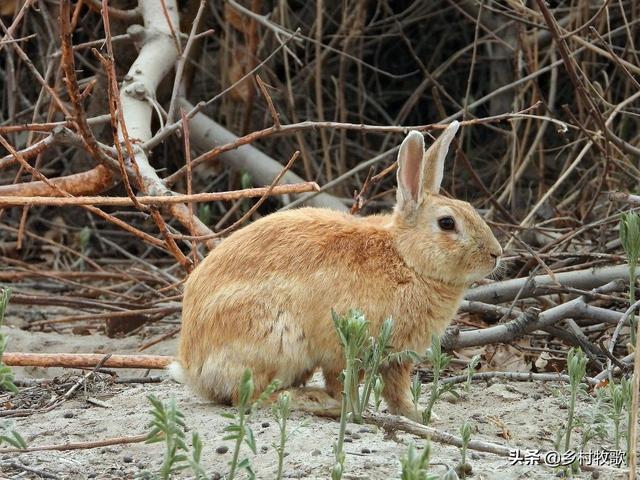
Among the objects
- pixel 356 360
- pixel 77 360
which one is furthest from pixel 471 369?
pixel 77 360

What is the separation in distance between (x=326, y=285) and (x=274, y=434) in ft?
2.17

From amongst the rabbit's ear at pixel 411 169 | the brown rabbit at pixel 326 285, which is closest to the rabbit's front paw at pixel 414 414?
the brown rabbit at pixel 326 285

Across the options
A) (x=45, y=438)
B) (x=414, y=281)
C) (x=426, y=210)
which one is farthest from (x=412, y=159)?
(x=45, y=438)

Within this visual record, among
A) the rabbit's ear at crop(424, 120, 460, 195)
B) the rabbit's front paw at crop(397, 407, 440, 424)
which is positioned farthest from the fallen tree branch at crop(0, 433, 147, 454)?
the rabbit's ear at crop(424, 120, 460, 195)

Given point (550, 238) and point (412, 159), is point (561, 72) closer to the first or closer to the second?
point (550, 238)

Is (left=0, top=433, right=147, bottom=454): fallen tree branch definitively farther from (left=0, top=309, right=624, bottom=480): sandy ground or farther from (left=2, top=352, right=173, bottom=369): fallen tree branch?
(left=2, top=352, right=173, bottom=369): fallen tree branch

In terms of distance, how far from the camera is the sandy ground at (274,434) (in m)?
3.31

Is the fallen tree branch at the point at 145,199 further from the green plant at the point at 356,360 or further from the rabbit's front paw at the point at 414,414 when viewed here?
the rabbit's front paw at the point at 414,414

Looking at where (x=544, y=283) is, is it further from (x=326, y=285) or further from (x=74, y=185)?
(x=74, y=185)

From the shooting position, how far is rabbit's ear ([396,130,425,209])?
4.22 meters

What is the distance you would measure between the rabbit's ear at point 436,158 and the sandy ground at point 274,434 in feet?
3.13

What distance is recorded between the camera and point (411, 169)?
170 inches

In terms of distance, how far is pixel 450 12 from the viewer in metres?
8.83

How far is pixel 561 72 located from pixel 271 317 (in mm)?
5176
